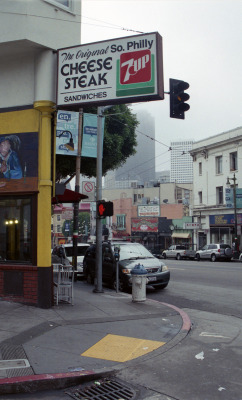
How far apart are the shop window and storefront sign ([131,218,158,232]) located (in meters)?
48.7

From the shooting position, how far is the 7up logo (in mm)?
9039

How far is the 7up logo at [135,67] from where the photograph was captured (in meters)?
9.04

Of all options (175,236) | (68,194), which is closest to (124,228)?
(175,236)

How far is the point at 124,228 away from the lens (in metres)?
65.4

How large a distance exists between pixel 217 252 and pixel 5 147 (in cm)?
2978

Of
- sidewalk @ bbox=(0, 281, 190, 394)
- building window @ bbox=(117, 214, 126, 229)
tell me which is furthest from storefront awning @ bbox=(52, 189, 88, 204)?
building window @ bbox=(117, 214, 126, 229)

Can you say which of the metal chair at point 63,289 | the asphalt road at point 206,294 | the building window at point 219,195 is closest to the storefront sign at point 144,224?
the building window at point 219,195

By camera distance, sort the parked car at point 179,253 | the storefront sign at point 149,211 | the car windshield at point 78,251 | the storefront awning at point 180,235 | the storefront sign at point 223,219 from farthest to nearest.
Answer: the storefront sign at point 149,211
the storefront awning at point 180,235
the parked car at point 179,253
the storefront sign at point 223,219
the car windshield at point 78,251

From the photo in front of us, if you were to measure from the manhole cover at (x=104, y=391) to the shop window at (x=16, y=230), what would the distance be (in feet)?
15.4

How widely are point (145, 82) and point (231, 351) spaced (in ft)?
19.4

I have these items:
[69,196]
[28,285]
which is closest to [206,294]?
[69,196]

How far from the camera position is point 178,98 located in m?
9.92

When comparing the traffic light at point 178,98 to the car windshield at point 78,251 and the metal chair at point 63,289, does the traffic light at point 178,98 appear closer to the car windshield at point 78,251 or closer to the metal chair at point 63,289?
the metal chair at point 63,289

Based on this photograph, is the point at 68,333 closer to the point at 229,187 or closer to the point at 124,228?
the point at 229,187
